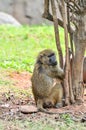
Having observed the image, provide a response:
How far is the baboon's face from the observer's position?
26.0 ft

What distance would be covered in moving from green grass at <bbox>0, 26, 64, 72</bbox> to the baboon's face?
371cm

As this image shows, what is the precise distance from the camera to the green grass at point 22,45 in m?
12.5

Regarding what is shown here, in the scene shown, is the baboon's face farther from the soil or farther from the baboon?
the soil

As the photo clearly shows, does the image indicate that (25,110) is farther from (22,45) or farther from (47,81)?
(22,45)

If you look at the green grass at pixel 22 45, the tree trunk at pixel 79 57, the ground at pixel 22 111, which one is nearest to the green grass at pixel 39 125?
the ground at pixel 22 111

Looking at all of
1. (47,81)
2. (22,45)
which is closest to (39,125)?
(47,81)

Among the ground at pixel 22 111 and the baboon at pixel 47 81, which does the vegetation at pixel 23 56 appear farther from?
the baboon at pixel 47 81

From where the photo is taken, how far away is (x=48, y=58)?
7.97 m

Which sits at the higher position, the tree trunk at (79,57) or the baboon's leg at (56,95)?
the tree trunk at (79,57)

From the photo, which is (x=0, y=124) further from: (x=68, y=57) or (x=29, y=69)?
(x=29, y=69)

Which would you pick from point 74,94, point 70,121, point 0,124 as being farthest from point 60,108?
point 0,124

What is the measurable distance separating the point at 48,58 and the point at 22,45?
25.5ft

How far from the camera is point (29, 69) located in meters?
11.8

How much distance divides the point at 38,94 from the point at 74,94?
0.57 meters
